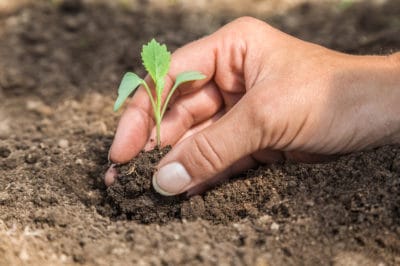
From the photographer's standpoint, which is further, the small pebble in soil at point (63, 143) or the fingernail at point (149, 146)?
the small pebble in soil at point (63, 143)

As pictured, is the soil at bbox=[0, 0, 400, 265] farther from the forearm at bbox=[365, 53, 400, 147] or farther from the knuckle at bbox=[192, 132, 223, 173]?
the knuckle at bbox=[192, 132, 223, 173]

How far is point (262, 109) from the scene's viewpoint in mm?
1906

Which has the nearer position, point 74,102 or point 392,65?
point 392,65

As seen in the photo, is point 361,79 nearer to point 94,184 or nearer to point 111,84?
point 94,184

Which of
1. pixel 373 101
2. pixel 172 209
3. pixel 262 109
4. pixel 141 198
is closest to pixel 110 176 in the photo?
pixel 141 198

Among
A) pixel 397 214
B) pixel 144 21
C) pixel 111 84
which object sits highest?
pixel 144 21

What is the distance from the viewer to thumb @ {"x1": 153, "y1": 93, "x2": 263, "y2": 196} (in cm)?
189

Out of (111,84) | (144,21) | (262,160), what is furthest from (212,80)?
(144,21)

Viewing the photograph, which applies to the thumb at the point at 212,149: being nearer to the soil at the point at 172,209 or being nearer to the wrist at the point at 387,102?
the soil at the point at 172,209

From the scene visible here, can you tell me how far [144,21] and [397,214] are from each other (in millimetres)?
2546

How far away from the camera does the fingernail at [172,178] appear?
1.94 m

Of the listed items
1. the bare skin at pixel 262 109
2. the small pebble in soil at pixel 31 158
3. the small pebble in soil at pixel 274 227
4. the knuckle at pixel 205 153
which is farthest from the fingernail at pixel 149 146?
the small pebble in soil at pixel 274 227

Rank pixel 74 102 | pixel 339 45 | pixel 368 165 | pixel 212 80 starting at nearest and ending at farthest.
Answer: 1. pixel 368 165
2. pixel 212 80
3. pixel 74 102
4. pixel 339 45

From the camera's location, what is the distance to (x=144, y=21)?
3896 mm
